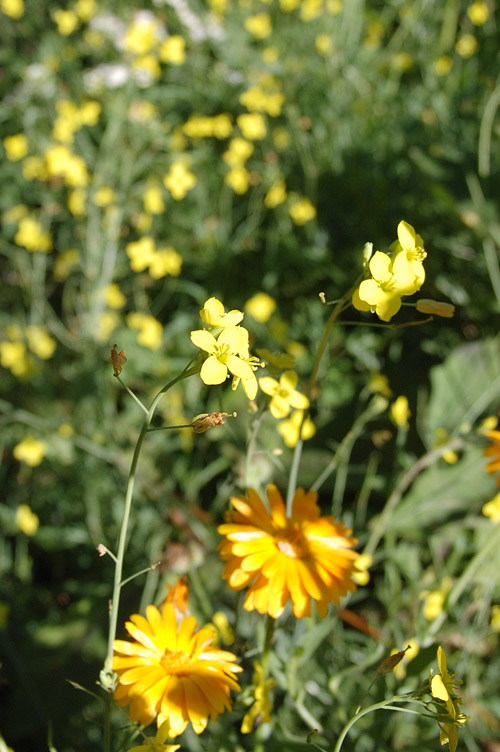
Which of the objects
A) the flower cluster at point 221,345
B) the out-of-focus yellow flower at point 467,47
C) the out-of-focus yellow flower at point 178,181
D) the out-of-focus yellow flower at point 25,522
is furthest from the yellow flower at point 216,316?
the out-of-focus yellow flower at point 467,47

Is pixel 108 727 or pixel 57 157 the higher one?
pixel 108 727

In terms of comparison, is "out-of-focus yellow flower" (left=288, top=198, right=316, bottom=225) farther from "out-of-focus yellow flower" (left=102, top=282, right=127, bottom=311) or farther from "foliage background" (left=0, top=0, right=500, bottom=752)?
"out-of-focus yellow flower" (left=102, top=282, right=127, bottom=311)

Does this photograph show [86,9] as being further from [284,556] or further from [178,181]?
[284,556]

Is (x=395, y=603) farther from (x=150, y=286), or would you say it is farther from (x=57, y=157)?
(x=57, y=157)

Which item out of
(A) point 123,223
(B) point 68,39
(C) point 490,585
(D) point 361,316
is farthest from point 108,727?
(B) point 68,39

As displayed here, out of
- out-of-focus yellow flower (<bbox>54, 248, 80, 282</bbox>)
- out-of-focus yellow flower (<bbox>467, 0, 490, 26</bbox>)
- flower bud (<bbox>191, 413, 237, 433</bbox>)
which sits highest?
flower bud (<bbox>191, 413, 237, 433</bbox>)

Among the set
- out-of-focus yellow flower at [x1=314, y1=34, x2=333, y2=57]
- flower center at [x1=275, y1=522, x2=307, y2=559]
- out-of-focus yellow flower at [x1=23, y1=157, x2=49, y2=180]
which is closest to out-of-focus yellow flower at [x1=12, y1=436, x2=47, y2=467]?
out-of-focus yellow flower at [x1=23, y1=157, x2=49, y2=180]

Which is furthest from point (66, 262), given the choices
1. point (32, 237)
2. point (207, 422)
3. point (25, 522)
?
point (207, 422)
